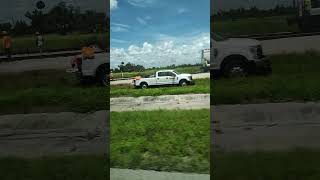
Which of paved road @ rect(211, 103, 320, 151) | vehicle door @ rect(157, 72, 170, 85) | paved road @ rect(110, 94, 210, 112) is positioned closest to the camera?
paved road @ rect(211, 103, 320, 151)

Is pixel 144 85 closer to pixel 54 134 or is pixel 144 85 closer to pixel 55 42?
pixel 55 42

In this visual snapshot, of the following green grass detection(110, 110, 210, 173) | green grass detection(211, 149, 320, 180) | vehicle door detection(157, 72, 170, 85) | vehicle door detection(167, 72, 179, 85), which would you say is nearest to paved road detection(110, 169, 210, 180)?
green grass detection(110, 110, 210, 173)

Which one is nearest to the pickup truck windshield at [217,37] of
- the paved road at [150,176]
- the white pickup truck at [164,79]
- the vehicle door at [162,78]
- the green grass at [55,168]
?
the white pickup truck at [164,79]

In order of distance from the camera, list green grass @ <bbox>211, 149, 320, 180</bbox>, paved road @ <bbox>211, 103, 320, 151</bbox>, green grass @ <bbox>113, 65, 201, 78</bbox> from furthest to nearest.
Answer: green grass @ <bbox>113, 65, 201, 78</bbox> → paved road @ <bbox>211, 103, 320, 151</bbox> → green grass @ <bbox>211, 149, 320, 180</bbox>

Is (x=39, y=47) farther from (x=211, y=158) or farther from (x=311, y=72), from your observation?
(x=311, y=72)

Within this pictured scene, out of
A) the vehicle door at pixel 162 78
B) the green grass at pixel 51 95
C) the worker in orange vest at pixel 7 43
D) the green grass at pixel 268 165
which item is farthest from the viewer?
the vehicle door at pixel 162 78

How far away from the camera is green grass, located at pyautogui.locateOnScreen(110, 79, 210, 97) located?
418 inches

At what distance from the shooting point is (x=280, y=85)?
922 centimetres

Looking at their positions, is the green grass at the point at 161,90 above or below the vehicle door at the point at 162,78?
below

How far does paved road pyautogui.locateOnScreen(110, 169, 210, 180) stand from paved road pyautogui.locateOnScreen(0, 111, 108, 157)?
1.81 feet

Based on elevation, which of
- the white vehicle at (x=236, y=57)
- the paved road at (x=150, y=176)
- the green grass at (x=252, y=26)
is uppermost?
the green grass at (x=252, y=26)

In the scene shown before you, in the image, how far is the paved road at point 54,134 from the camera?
9617 mm

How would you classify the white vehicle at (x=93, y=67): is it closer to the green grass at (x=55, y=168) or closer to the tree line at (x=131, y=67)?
the tree line at (x=131, y=67)

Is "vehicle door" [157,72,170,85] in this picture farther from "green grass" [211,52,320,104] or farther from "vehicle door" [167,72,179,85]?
"green grass" [211,52,320,104]
